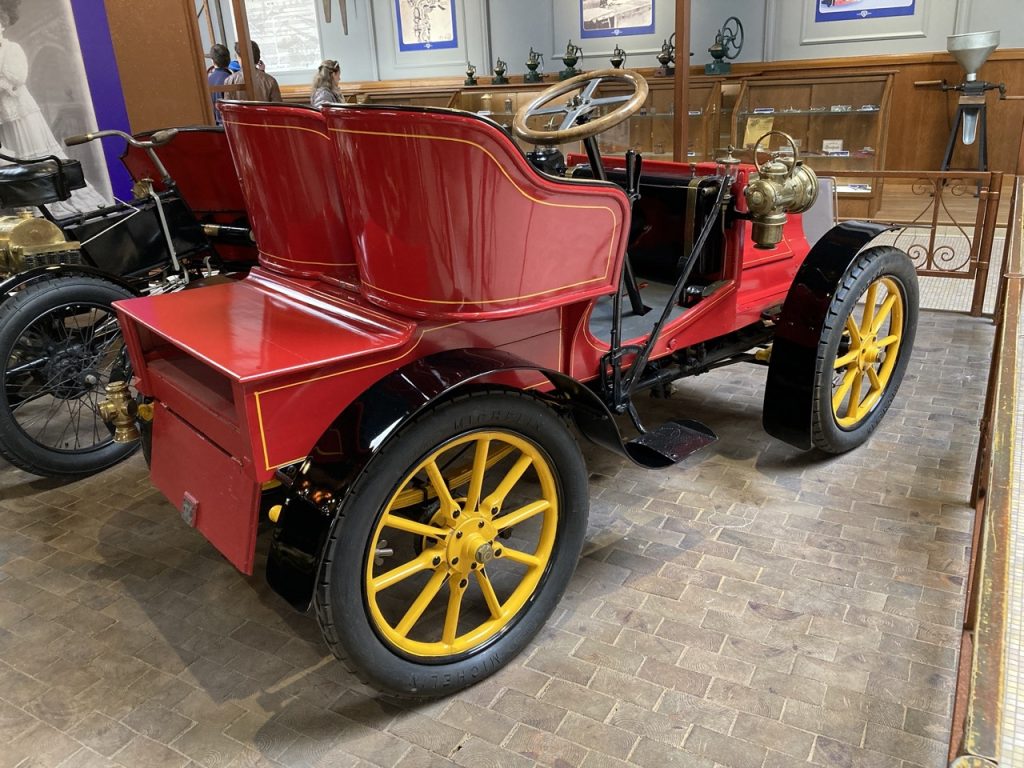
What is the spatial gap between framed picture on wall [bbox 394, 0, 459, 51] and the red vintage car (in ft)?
26.9

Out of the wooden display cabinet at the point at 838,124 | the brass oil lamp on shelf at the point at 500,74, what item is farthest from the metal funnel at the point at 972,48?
the brass oil lamp on shelf at the point at 500,74

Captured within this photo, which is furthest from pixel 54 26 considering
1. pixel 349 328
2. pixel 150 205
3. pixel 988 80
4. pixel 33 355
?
pixel 988 80

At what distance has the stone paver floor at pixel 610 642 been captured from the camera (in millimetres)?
1752

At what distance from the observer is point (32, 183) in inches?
133

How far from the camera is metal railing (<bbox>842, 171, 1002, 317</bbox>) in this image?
4383 millimetres

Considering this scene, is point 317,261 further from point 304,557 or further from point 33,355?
point 33,355

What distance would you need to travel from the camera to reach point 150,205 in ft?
12.4

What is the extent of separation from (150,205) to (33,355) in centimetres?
101

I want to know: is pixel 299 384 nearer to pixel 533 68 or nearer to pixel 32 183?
pixel 32 183

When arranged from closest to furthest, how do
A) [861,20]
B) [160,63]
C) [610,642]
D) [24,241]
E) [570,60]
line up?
1. [610,642]
2. [24,241]
3. [160,63]
4. [861,20]
5. [570,60]

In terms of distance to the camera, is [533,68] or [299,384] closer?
[299,384]

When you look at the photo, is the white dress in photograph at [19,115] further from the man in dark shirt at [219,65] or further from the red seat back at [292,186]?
the red seat back at [292,186]

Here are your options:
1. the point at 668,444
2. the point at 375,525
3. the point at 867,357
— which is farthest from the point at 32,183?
the point at 867,357

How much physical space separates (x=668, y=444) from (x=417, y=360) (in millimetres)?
935
